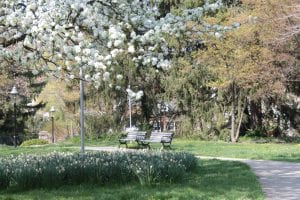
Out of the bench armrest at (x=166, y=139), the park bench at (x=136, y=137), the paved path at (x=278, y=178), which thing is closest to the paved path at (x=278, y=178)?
the paved path at (x=278, y=178)

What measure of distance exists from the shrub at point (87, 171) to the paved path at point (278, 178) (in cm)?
197

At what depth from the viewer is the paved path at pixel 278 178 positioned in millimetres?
8943

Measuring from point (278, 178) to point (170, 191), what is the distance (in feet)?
10.9

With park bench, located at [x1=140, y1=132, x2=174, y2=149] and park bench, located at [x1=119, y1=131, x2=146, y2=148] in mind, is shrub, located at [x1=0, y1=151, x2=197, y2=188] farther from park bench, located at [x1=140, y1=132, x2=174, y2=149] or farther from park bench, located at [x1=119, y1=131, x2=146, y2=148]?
park bench, located at [x1=119, y1=131, x2=146, y2=148]

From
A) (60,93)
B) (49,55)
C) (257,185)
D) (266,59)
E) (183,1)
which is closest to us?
(49,55)

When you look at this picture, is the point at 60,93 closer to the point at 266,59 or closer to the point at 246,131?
the point at 246,131

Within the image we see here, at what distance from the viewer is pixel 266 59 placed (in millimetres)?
25047

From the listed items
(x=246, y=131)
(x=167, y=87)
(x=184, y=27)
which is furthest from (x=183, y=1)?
(x=184, y=27)

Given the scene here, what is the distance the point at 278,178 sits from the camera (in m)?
11.1

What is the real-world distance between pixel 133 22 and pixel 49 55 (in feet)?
4.53

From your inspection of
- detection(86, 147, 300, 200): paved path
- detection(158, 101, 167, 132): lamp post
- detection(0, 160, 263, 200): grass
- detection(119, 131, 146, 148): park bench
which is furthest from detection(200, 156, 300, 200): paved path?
detection(158, 101, 167, 132): lamp post

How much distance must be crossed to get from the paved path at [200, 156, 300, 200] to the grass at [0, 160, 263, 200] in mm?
262

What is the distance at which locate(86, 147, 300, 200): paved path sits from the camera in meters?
8.94

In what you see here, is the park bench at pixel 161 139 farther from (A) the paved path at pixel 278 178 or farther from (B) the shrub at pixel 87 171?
(B) the shrub at pixel 87 171
